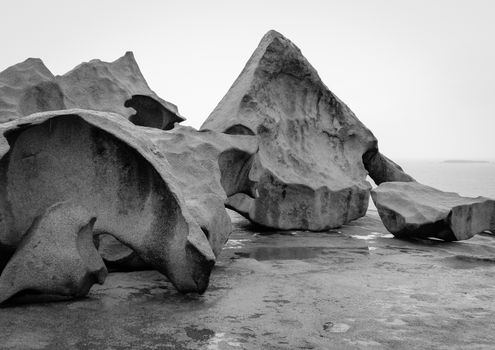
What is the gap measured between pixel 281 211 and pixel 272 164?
1.80ft

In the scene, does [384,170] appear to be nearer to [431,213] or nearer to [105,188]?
[431,213]

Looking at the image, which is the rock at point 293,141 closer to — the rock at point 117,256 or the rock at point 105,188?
the rock at point 117,256

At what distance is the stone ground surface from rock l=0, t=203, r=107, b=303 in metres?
0.10

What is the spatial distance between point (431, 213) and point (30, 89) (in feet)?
15.3

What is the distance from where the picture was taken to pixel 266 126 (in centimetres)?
666

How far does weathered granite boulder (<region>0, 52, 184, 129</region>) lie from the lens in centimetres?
655

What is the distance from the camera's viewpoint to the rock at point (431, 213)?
600cm

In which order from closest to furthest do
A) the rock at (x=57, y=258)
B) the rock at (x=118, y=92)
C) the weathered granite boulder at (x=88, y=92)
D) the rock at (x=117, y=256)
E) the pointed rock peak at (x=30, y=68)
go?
the rock at (x=57, y=258) → the rock at (x=117, y=256) → the weathered granite boulder at (x=88, y=92) → the pointed rock peak at (x=30, y=68) → the rock at (x=118, y=92)

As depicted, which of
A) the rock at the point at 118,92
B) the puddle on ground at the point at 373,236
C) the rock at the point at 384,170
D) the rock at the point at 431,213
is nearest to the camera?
the rock at the point at 431,213

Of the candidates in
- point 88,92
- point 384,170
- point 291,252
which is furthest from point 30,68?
point 384,170

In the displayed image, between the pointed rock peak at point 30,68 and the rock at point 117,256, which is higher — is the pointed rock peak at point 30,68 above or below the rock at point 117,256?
above

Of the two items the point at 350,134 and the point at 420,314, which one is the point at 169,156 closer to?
the point at 420,314

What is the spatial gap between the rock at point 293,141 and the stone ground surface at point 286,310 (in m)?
1.38

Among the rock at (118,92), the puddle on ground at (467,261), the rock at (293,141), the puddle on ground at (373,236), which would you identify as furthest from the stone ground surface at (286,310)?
the rock at (118,92)
